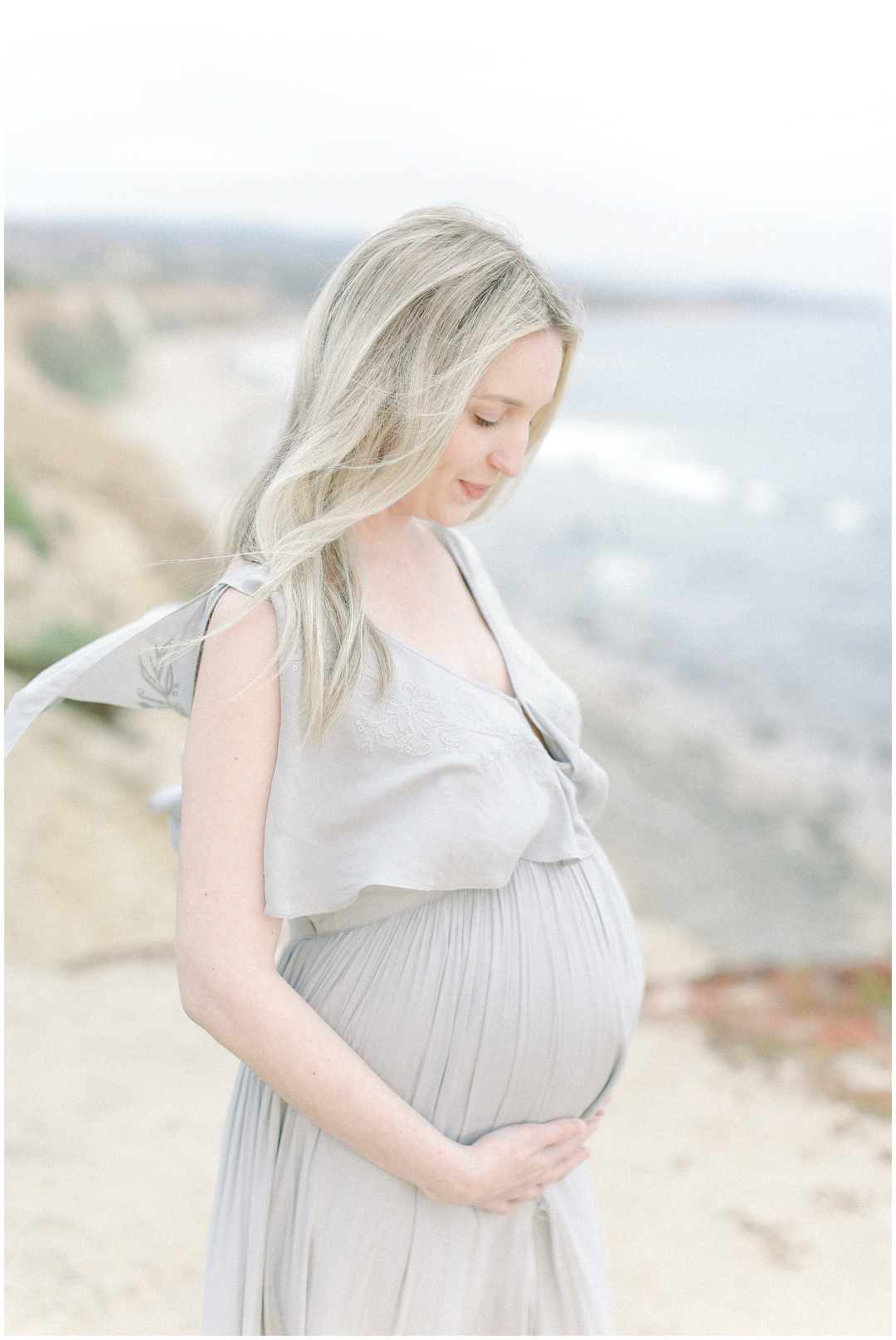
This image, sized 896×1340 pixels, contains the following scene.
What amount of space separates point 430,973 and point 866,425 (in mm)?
9081

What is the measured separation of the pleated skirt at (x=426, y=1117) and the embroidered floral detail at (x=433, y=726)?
17cm

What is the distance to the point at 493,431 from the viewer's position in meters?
1.19

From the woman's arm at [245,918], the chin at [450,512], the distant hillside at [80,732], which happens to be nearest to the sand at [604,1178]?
the distant hillside at [80,732]

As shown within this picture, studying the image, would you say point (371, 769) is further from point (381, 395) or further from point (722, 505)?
point (722, 505)

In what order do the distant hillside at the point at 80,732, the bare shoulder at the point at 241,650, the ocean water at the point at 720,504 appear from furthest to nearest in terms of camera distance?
the ocean water at the point at 720,504
the distant hillside at the point at 80,732
the bare shoulder at the point at 241,650

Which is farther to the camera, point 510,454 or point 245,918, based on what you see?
point 510,454

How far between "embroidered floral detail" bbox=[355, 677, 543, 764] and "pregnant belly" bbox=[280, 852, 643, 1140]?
0.17 m

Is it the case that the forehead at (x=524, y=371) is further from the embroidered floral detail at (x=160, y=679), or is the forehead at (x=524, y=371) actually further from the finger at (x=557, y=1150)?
the finger at (x=557, y=1150)

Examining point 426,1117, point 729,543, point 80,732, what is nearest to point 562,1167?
point 426,1117

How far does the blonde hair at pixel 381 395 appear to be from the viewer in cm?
111

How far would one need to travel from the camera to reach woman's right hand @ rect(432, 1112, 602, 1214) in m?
1.15

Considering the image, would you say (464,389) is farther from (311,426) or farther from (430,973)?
(430,973)

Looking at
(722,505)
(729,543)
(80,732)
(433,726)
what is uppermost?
(433,726)

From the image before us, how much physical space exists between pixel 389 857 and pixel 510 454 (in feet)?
1.49
